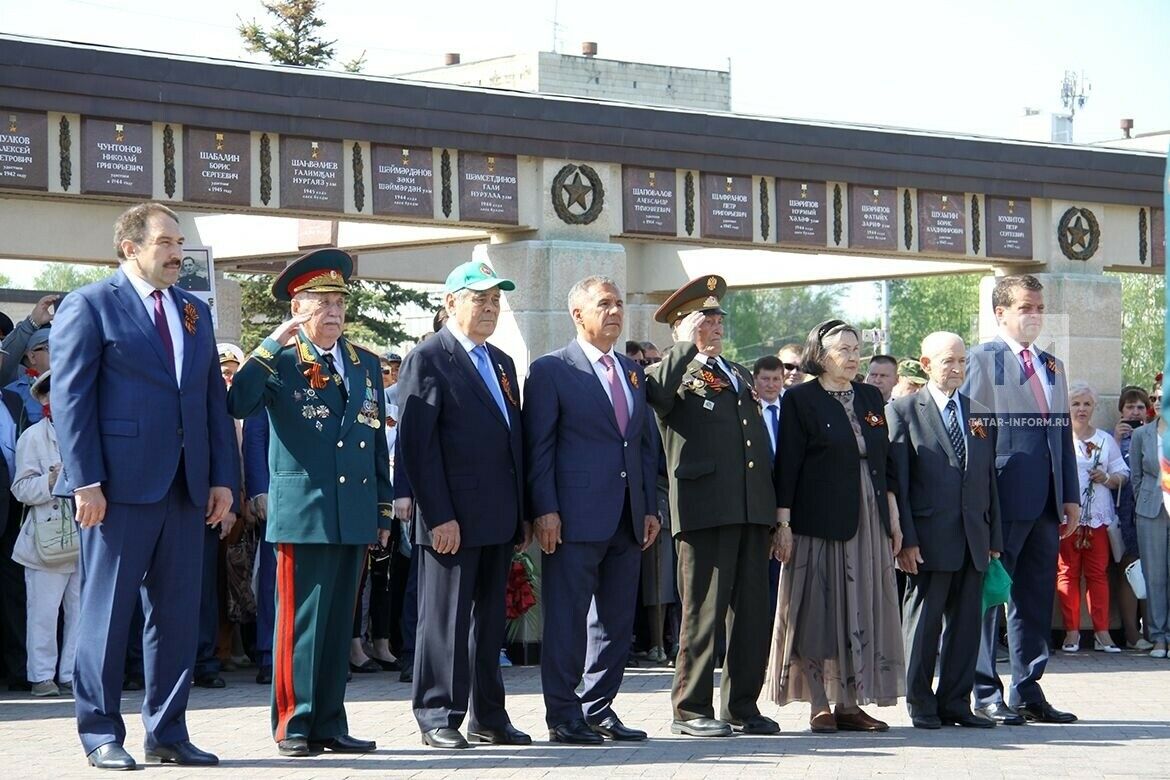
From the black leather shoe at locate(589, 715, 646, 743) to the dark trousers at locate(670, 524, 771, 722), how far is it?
312 mm

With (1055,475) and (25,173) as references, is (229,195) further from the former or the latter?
(1055,475)

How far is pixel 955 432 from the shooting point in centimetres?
862

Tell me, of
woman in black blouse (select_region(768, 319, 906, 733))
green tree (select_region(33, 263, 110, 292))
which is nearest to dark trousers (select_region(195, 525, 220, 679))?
woman in black blouse (select_region(768, 319, 906, 733))

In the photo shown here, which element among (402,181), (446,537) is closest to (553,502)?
(446,537)

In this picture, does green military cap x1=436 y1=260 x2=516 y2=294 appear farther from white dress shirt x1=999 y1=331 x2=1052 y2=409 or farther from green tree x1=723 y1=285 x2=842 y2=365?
green tree x1=723 y1=285 x2=842 y2=365

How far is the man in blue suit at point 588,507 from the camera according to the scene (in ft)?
25.4

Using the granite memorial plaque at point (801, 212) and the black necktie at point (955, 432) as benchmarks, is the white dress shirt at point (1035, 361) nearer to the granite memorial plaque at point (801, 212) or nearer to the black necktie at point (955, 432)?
the black necktie at point (955, 432)

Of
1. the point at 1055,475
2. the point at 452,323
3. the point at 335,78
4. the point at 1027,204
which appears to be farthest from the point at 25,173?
the point at 1027,204

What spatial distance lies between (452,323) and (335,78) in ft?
13.7

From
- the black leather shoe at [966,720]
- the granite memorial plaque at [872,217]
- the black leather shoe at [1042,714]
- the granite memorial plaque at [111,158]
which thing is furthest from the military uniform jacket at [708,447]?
the granite memorial plaque at [872,217]

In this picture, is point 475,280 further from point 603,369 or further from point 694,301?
point 694,301

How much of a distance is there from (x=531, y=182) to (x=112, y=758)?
20.8 ft

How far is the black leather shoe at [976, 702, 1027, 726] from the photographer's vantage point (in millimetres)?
8664

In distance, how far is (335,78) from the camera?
11.6 m
